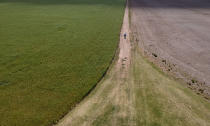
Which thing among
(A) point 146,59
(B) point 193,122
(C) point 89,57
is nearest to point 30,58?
(C) point 89,57

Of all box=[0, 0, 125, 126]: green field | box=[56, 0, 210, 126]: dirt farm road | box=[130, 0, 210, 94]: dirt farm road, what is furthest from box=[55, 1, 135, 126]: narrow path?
box=[130, 0, 210, 94]: dirt farm road

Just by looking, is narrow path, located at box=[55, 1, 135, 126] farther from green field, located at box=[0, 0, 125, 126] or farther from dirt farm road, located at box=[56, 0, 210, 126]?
A: green field, located at box=[0, 0, 125, 126]

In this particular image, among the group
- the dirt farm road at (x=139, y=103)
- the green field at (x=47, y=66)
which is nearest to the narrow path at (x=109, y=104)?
the dirt farm road at (x=139, y=103)

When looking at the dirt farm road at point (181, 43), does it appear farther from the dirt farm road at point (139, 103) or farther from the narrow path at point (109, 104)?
the narrow path at point (109, 104)

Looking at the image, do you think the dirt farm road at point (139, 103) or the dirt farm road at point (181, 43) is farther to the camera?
the dirt farm road at point (181, 43)

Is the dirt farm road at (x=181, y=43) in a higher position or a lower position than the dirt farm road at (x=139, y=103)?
higher

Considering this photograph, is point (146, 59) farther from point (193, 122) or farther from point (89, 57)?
point (193, 122)
